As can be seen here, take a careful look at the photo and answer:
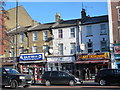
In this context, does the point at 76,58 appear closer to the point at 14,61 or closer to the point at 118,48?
the point at 118,48

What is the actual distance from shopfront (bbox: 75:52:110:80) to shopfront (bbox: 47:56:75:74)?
Result: 38.7 inches

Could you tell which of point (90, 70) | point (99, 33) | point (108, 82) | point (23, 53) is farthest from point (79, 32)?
point (108, 82)

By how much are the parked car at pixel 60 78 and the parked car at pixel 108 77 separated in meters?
2.12

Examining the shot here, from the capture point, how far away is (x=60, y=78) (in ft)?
73.0

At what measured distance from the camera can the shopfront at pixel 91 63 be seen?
98.6 ft

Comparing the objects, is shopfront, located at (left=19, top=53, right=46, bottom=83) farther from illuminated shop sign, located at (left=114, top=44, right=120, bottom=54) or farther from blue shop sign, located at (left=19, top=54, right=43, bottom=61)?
illuminated shop sign, located at (left=114, top=44, right=120, bottom=54)

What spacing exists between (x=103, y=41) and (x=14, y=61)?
13.9 metres

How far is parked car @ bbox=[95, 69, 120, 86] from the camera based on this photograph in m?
20.8

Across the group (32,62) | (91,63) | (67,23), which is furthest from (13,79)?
(67,23)

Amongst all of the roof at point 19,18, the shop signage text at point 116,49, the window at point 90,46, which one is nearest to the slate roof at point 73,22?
the window at point 90,46

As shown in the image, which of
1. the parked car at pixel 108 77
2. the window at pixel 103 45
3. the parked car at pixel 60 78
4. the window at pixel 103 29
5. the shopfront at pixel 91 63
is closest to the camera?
the parked car at pixel 108 77

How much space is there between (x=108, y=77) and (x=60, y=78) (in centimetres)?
457

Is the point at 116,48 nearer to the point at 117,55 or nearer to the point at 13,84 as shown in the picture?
the point at 117,55

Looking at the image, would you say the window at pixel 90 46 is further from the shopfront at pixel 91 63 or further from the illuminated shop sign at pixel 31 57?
the illuminated shop sign at pixel 31 57
